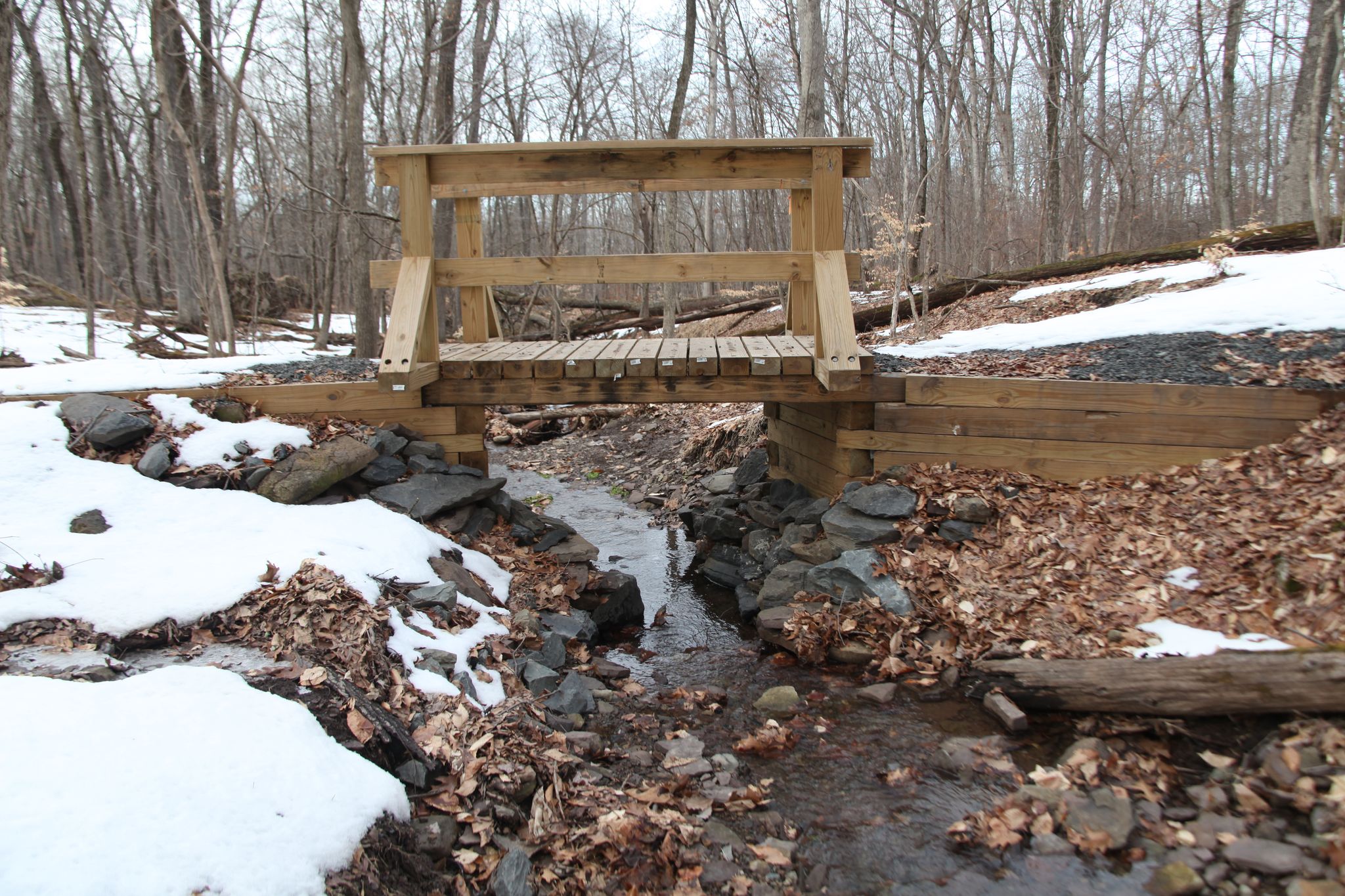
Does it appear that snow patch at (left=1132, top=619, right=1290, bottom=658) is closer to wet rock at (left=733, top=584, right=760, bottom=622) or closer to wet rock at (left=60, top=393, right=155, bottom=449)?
wet rock at (left=733, top=584, right=760, bottom=622)

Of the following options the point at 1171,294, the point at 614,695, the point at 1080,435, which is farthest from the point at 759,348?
the point at 1171,294

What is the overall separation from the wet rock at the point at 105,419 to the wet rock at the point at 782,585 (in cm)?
428

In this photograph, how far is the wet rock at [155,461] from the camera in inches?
190

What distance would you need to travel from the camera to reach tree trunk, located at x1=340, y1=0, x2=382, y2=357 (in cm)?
969

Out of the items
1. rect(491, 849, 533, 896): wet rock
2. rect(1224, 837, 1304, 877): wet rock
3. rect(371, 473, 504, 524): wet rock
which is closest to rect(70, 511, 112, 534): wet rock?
rect(371, 473, 504, 524): wet rock

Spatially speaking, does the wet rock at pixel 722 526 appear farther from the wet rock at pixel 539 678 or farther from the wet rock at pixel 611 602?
the wet rock at pixel 539 678

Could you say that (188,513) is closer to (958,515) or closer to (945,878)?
(945,878)

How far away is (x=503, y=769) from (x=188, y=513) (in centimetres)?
259

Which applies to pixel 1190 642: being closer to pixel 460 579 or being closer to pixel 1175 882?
pixel 1175 882

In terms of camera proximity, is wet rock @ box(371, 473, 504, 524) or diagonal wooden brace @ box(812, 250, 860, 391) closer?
diagonal wooden brace @ box(812, 250, 860, 391)

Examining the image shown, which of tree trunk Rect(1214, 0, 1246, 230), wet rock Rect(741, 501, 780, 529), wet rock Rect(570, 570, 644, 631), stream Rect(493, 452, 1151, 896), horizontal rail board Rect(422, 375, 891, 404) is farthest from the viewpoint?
tree trunk Rect(1214, 0, 1246, 230)

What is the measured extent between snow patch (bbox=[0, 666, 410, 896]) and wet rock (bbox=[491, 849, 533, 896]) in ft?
1.27

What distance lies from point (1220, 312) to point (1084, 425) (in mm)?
2469

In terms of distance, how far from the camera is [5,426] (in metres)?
4.81
